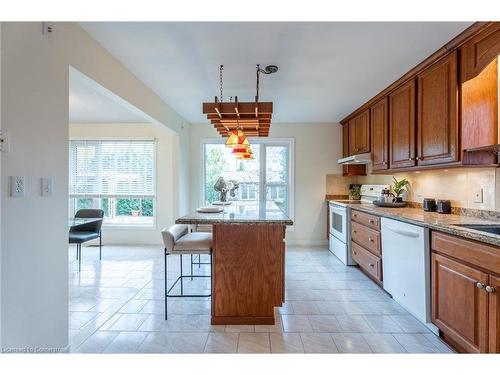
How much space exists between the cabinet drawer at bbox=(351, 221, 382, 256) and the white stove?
160mm

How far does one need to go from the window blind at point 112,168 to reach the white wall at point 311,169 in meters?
2.52

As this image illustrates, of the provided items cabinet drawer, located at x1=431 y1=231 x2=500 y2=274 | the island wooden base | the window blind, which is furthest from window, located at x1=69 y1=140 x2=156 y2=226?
cabinet drawer, located at x1=431 y1=231 x2=500 y2=274

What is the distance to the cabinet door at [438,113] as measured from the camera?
223cm

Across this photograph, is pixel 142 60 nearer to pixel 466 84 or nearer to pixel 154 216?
pixel 466 84

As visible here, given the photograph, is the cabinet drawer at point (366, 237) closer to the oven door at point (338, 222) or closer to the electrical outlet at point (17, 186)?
the oven door at point (338, 222)

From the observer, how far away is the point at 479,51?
1.97 metres

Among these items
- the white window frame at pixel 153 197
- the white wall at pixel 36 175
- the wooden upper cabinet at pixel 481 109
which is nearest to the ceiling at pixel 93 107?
the white window frame at pixel 153 197

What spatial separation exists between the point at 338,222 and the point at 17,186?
388 centimetres

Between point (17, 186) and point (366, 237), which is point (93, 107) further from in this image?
point (366, 237)

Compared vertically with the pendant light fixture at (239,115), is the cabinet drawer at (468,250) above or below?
below

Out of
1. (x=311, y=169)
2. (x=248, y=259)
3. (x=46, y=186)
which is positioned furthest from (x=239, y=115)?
(x=311, y=169)

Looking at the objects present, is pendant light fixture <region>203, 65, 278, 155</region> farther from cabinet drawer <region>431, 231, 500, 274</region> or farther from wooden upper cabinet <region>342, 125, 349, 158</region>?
wooden upper cabinet <region>342, 125, 349, 158</region>

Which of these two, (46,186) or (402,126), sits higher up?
(402,126)

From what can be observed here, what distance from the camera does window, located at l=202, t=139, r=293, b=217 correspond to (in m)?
5.21
